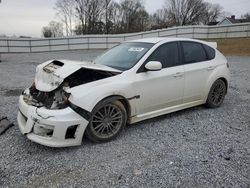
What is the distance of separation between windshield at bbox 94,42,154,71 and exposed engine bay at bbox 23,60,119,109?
17.3 inches

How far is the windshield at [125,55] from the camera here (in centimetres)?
418

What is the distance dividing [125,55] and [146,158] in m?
2.02

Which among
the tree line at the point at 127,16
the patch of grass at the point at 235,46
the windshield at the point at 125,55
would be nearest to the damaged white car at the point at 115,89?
the windshield at the point at 125,55

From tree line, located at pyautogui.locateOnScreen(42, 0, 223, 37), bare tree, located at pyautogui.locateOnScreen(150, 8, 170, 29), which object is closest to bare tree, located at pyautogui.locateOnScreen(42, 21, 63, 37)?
tree line, located at pyautogui.locateOnScreen(42, 0, 223, 37)

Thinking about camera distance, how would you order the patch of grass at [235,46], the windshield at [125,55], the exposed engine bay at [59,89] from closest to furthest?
the exposed engine bay at [59,89], the windshield at [125,55], the patch of grass at [235,46]

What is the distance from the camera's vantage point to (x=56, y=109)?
329cm

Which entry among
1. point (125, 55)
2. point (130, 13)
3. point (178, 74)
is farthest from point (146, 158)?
point (130, 13)

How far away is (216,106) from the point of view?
533cm

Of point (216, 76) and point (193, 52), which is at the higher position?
point (193, 52)

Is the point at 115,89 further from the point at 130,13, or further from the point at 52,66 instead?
the point at 130,13

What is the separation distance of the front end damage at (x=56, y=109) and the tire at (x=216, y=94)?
242cm

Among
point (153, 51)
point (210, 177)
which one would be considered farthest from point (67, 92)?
point (210, 177)

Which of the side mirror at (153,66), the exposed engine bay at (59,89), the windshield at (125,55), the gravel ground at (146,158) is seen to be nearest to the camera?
the gravel ground at (146,158)

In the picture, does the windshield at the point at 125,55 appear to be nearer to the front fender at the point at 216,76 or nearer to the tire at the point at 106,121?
the tire at the point at 106,121
